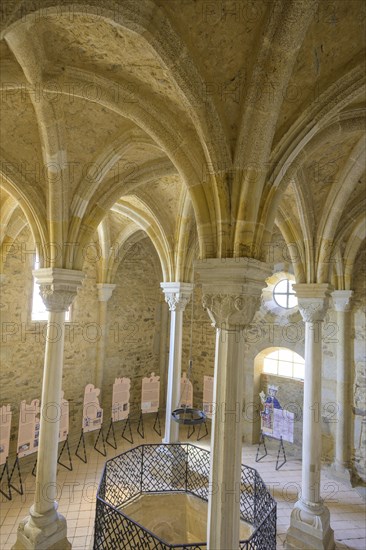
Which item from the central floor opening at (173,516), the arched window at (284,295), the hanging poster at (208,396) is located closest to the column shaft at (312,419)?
the central floor opening at (173,516)

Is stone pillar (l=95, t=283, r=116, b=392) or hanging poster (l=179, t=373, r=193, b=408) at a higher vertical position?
stone pillar (l=95, t=283, r=116, b=392)

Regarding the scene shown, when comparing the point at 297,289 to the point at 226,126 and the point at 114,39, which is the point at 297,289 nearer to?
the point at 226,126

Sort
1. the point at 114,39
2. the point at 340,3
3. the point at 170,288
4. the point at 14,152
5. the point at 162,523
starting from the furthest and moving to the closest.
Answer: the point at 170,288
the point at 162,523
the point at 14,152
the point at 114,39
the point at 340,3

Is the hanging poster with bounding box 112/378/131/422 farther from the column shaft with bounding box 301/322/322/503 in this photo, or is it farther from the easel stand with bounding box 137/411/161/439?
the column shaft with bounding box 301/322/322/503

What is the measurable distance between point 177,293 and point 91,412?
374 centimetres

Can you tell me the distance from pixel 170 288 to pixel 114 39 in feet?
18.8

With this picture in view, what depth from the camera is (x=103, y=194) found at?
19.1 feet

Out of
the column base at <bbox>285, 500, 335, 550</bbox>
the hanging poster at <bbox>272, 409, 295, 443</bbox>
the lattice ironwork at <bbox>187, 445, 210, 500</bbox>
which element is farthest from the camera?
the hanging poster at <bbox>272, 409, 295, 443</bbox>

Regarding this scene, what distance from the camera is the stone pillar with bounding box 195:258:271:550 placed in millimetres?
3322

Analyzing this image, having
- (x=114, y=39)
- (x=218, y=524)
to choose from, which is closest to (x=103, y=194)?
(x=114, y=39)

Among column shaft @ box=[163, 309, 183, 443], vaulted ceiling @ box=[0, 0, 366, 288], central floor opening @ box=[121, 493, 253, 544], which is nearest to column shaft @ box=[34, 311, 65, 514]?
vaulted ceiling @ box=[0, 0, 366, 288]

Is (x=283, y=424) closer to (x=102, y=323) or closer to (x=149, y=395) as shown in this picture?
(x=149, y=395)

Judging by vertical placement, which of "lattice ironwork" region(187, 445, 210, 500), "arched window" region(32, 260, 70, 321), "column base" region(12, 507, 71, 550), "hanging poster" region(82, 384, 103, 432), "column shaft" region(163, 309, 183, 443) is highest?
"arched window" region(32, 260, 70, 321)

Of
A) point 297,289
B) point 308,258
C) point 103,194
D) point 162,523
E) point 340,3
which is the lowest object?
point 162,523
